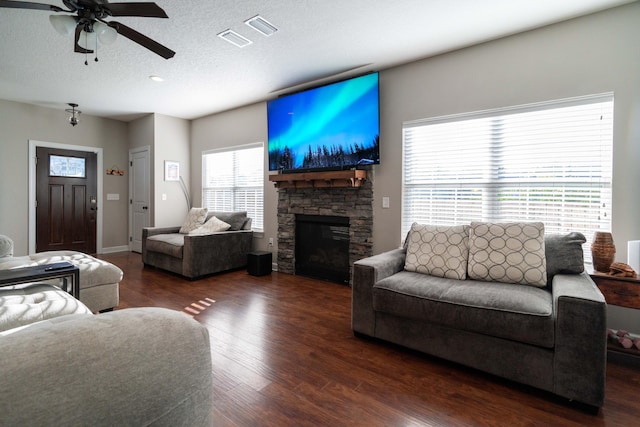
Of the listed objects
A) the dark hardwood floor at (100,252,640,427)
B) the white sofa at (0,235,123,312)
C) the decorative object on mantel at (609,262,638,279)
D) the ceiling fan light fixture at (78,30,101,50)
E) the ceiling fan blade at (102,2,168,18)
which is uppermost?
the ceiling fan blade at (102,2,168,18)

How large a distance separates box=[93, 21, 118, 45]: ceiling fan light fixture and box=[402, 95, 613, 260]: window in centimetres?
278

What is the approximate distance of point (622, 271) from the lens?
2162mm

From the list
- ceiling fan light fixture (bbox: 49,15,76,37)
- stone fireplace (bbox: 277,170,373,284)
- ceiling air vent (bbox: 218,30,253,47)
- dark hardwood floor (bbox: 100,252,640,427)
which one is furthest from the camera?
stone fireplace (bbox: 277,170,373,284)

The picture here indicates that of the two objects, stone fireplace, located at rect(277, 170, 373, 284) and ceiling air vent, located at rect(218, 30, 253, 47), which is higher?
ceiling air vent, located at rect(218, 30, 253, 47)

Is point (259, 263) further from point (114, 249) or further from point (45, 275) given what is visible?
point (114, 249)

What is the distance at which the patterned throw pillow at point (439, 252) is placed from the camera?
2.46m

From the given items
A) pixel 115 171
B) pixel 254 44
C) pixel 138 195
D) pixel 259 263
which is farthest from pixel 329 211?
pixel 115 171

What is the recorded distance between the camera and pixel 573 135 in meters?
2.68

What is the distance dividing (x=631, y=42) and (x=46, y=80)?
20.3 feet

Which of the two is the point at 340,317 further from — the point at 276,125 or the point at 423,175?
the point at 276,125

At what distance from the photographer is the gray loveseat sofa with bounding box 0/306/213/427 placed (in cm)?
62

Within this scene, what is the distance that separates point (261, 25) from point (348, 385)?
2906 mm

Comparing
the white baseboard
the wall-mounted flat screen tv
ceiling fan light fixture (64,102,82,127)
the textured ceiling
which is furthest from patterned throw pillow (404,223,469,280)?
the white baseboard

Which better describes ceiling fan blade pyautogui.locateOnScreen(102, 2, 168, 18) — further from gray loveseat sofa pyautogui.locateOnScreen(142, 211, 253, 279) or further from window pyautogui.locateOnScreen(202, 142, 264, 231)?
window pyautogui.locateOnScreen(202, 142, 264, 231)
